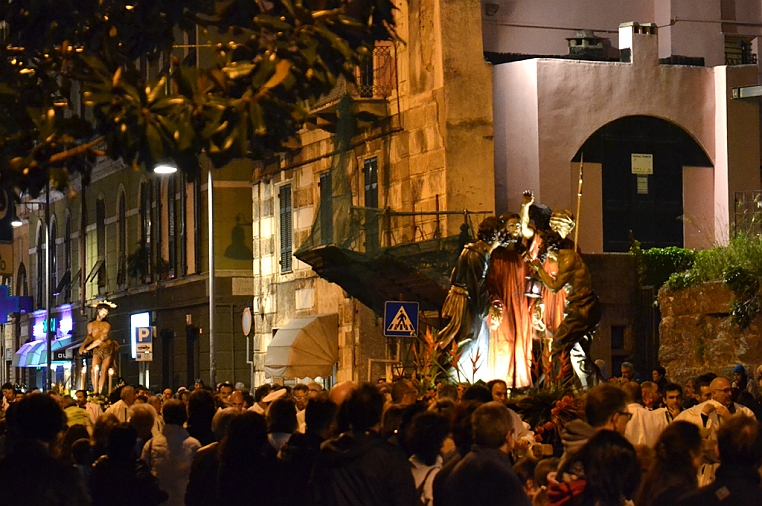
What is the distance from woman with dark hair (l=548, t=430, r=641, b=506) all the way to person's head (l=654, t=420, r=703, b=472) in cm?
26

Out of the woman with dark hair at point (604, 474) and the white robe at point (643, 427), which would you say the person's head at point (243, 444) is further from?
the white robe at point (643, 427)

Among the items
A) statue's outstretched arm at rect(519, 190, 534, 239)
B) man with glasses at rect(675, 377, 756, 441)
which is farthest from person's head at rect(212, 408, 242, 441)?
statue's outstretched arm at rect(519, 190, 534, 239)

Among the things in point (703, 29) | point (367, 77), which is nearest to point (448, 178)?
point (367, 77)

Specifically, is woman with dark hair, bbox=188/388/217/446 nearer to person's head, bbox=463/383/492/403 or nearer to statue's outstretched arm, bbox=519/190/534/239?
person's head, bbox=463/383/492/403

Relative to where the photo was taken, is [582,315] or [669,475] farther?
[582,315]

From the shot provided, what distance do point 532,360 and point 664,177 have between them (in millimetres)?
10360

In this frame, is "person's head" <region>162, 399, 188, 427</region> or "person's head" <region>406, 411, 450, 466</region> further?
"person's head" <region>162, 399, 188, 427</region>

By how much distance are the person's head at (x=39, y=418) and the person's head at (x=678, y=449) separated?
11.3 feet

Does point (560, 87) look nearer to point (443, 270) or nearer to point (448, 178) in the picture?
point (448, 178)

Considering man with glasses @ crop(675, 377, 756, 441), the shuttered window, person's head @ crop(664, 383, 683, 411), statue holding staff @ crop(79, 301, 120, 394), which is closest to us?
man with glasses @ crop(675, 377, 756, 441)

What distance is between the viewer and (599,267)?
28.5 metres

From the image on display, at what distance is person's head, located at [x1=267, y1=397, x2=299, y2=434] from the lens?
986 centimetres

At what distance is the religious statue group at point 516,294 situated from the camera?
20891 mm

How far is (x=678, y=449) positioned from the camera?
7.58 metres
